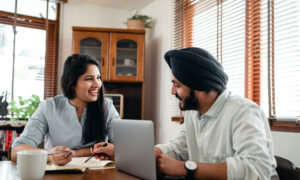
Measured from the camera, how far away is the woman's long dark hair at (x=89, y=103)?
1.66 m

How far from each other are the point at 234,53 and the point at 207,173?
169 cm

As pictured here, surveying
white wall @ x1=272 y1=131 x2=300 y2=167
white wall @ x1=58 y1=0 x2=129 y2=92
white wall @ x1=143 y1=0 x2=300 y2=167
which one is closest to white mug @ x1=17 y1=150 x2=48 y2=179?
white wall @ x1=272 y1=131 x2=300 y2=167

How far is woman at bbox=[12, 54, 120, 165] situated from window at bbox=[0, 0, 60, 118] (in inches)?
85.2

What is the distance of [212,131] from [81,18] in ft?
11.1

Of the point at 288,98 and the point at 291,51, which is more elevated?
the point at 291,51

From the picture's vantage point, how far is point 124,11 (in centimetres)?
433

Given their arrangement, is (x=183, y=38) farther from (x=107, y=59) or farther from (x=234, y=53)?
(x=107, y=59)

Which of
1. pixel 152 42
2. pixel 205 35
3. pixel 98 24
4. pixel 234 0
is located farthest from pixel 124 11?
pixel 234 0

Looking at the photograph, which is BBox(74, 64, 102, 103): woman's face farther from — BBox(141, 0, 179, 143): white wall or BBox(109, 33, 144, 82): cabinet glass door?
BBox(109, 33, 144, 82): cabinet glass door

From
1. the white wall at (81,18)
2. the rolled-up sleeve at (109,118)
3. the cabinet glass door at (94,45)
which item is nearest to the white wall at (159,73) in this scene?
the white wall at (81,18)

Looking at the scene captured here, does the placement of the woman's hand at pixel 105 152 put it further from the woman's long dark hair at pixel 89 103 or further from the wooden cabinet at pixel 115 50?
the wooden cabinet at pixel 115 50

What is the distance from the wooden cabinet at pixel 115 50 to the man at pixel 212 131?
2.23 meters

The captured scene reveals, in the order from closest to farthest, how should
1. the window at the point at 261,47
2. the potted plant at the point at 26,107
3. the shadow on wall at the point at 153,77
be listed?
the window at the point at 261,47 → the potted plant at the point at 26,107 → the shadow on wall at the point at 153,77

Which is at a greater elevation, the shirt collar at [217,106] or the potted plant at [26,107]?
the shirt collar at [217,106]
